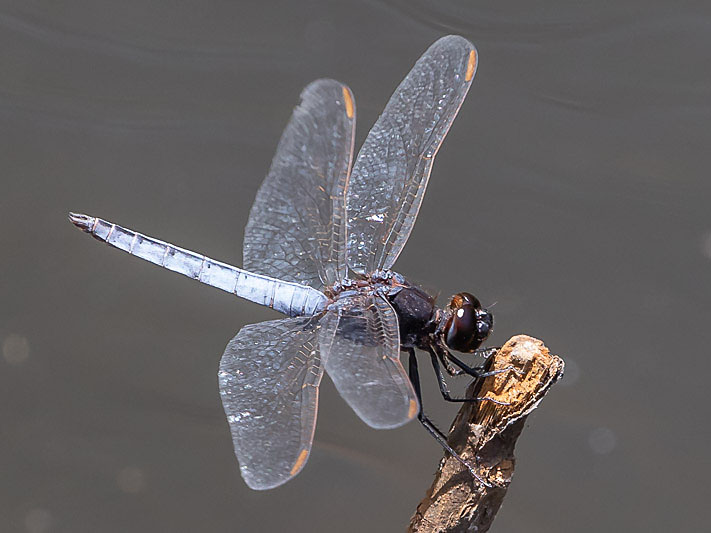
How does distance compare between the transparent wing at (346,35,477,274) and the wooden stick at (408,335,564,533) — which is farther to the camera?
the transparent wing at (346,35,477,274)

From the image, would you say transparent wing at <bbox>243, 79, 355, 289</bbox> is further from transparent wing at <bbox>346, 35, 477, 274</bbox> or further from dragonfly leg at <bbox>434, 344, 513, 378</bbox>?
dragonfly leg at <bbox>434, 344, 513, 378</bbox>

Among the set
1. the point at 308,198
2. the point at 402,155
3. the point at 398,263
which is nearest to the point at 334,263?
the point at 308,198

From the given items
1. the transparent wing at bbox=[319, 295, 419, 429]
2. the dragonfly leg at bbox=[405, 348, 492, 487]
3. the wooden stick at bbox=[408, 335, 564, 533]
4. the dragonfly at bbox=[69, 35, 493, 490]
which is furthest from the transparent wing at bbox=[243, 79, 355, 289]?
the wooden stick at bbox=[408, 335, 564, 533]

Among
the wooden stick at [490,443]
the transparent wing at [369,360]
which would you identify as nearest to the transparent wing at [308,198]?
the transparent wing at [369,360]

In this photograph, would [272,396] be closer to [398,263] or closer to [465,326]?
[465,326]

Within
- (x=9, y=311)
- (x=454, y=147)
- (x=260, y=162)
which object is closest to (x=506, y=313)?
(x=454, y=147)

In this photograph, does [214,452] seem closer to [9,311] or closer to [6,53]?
[9,311]

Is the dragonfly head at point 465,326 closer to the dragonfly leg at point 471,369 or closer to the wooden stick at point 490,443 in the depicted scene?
the dragonfly leg at point 471,369
